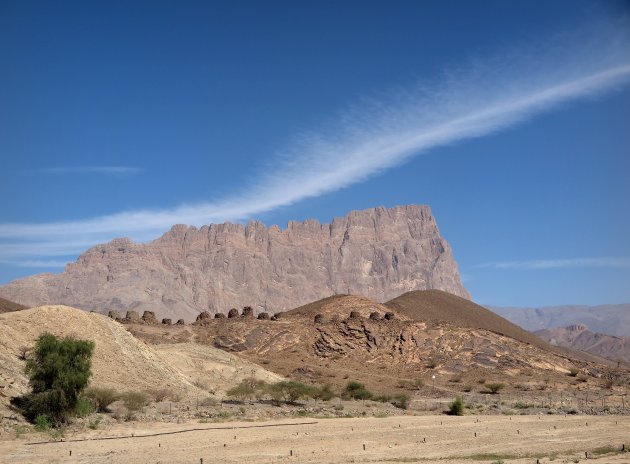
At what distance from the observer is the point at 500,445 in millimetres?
27781

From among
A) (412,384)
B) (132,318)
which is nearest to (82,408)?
(412,384)

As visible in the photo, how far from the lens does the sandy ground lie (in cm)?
2438

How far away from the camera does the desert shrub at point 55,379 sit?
31.8 meters

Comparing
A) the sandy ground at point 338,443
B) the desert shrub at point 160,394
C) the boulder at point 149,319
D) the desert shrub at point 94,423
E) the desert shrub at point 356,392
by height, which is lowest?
the sandy ground at point 338,443

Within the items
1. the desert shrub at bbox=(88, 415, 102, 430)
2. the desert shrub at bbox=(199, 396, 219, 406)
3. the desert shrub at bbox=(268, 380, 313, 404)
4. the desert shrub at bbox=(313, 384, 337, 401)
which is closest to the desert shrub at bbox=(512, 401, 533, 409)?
the desert shrub at bbox=(313, 384, 337, 401)

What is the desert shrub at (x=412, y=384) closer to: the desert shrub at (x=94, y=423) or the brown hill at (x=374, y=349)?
the brown hill at (x=374, y=349)

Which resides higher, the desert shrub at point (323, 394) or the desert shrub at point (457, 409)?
the desert shrub at point (323, 394)

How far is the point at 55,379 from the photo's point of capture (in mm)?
32500

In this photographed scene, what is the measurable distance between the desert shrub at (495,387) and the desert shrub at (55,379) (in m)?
40.5

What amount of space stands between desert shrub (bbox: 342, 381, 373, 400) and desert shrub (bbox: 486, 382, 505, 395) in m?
15.2

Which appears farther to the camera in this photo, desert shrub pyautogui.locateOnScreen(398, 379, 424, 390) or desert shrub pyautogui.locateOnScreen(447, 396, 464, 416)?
desert shrub pyautogui.locateOnScreen(398, 379, 424, 390)

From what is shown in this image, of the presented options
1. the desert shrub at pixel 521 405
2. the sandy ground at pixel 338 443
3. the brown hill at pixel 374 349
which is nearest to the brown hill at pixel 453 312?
the brown hill at pixel 374 349

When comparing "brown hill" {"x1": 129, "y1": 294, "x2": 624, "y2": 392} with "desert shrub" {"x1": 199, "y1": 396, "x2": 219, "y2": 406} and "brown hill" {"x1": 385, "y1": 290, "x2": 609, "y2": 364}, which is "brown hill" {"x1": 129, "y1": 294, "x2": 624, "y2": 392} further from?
"brown hill" {"x1": 385, "y1": 290, "x2": 609, "y2": 364}

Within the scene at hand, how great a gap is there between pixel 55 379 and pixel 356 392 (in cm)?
2667
